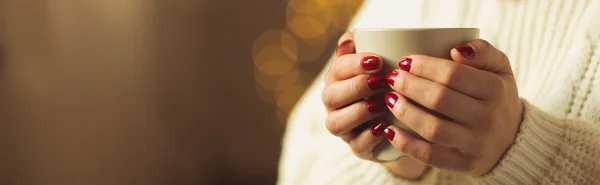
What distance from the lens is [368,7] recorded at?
38.5 inches

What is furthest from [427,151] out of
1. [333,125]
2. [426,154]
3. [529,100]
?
[529,100]

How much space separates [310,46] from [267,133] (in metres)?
0.28

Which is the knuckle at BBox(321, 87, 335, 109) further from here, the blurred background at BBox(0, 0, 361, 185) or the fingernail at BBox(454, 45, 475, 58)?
the blurred background at BBox(0, 0, 361, 185)

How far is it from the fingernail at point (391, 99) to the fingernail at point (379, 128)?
3cm

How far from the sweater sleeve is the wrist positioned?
0.39 ft

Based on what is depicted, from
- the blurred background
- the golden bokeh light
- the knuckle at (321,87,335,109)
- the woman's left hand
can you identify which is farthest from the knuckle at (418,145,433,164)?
the golden bokeh light

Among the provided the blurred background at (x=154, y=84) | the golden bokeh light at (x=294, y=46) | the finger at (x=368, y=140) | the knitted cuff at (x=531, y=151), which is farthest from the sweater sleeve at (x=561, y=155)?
the golden bokeh light at (x=294, y=46)

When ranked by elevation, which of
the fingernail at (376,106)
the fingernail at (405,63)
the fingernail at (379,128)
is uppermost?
the fingernail at (405,63)

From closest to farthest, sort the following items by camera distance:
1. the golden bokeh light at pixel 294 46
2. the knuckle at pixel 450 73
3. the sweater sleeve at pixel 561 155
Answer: the knuckle at pixel 450 73, the sweater sleeve at pixel 561 155, the golden bokeh light at pixel 294 46

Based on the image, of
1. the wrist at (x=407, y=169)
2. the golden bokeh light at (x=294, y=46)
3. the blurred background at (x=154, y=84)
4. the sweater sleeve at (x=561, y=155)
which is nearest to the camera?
the sweater sleeve at (x=561, y=155)

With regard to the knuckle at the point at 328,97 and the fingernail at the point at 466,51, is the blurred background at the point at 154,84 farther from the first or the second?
the fingernail at the point at 466,51

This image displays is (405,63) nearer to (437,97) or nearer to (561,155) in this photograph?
(437,97)

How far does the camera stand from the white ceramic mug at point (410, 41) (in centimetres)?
45

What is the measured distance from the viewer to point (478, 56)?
452mm
